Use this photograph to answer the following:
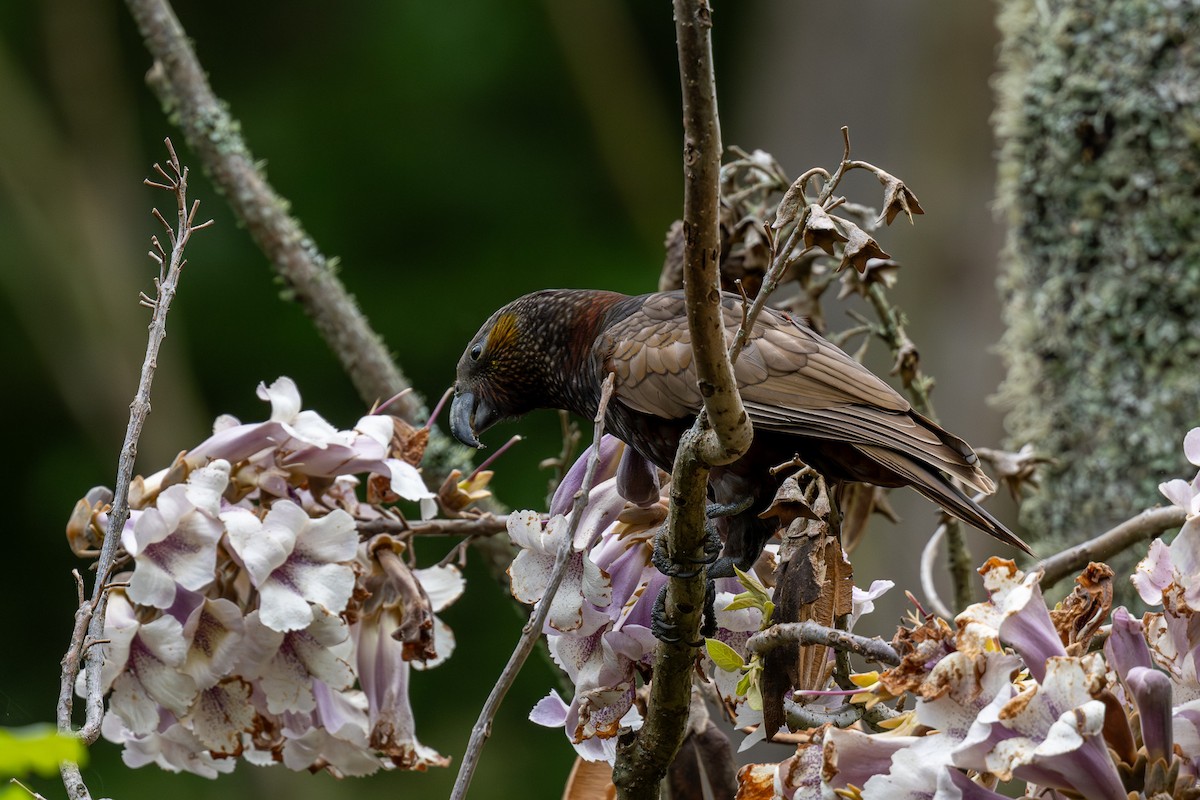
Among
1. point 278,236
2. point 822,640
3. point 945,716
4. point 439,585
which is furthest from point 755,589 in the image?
point 278,236

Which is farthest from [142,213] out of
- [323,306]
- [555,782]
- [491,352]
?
[491,352]

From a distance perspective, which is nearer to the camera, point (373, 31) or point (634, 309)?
point (634, 309)

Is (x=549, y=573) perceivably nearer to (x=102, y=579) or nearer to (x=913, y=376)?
(x=102, y=579)

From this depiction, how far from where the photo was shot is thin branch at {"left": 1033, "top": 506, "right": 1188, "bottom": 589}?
1178 millimetres

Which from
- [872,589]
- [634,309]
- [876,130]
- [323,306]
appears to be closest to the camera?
[872,589]

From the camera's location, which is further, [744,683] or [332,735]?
[332,735]

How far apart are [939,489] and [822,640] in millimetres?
356

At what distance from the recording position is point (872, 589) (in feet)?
3.33

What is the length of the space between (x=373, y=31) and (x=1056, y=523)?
11.0 ft

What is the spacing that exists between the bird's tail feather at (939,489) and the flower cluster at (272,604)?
0.40m

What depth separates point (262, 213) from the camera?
1.69 meters

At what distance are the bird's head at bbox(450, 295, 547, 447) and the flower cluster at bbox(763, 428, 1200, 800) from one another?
73 centimetres

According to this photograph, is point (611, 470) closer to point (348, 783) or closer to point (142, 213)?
point (348, 783)

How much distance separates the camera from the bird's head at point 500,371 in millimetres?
1417
